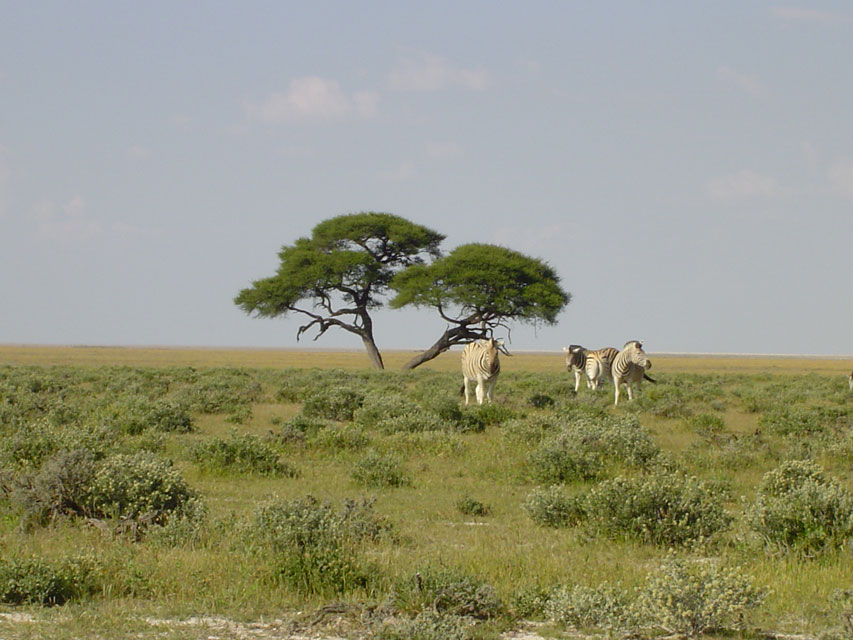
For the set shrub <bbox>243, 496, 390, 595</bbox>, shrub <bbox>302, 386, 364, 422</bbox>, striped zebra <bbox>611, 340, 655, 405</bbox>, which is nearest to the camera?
shrub <bbox>243, 496, 390, 595</bbox>

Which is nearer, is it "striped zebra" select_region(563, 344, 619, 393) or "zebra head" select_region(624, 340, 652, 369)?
"zebra head" select_region(624, 340, 652, 369)

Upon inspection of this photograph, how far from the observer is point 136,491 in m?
9.12

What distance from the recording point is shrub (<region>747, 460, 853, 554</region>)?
26.4ft

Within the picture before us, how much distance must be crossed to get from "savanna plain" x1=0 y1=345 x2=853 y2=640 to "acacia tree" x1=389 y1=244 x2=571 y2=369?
31.2 meters

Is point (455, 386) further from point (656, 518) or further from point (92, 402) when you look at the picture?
point (656, 518)

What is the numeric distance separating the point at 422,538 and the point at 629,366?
1844 centimetres

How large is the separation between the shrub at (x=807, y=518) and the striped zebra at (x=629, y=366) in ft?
56.1

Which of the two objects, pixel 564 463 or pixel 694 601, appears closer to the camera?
pixel 694 601

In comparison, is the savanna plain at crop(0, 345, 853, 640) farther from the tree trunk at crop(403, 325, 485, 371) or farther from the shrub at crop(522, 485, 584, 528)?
the tree trunk at crop(403, 325, 485, 371)

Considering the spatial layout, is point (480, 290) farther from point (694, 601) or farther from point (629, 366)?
point (694, 601)

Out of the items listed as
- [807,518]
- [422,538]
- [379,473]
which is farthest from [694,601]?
[379,473]

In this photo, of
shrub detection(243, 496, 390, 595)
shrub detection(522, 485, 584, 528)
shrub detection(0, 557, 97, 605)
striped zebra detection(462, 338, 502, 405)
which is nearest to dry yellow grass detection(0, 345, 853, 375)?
striped zebra detection(462, 338, 502, 405)

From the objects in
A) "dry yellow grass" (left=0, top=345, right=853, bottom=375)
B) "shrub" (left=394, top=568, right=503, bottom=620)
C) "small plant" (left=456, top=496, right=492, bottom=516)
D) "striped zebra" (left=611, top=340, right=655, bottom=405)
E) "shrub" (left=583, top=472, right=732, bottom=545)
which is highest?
"striped zebra" (left=611, top=340, right=655, bottom=405)

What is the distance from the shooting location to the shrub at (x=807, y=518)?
8039 mm
